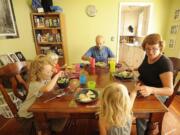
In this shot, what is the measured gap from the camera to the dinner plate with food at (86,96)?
40.9 inches

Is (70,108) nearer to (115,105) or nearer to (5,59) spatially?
(115,105)

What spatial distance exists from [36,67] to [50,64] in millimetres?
131

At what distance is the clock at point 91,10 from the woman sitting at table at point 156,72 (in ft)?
7.26

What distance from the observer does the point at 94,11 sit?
3240mm

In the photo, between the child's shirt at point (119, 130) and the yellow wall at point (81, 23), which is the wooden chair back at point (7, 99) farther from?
the yellow wall at point (81, 23)

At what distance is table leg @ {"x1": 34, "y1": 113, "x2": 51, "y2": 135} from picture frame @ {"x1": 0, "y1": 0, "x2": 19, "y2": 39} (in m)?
2.35

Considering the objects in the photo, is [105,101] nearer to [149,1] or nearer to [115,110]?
[115,110]

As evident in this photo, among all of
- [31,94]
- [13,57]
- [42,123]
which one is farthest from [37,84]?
[13,57]

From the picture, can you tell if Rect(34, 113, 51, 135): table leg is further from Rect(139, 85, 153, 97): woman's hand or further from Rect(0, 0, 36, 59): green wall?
Rect(0, 0, 36, 59): green wall


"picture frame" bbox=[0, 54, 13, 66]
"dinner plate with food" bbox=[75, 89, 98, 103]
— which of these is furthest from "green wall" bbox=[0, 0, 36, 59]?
"dinner plate with food" bbox=[75, 89, 98, 103]

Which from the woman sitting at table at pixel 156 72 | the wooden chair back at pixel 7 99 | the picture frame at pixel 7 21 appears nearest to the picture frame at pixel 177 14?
the woman sitting at table at pixel 156 72

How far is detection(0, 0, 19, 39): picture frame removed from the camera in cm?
262

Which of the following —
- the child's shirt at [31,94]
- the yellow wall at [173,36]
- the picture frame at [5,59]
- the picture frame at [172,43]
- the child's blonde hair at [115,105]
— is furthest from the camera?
the picture frame at [172,43]

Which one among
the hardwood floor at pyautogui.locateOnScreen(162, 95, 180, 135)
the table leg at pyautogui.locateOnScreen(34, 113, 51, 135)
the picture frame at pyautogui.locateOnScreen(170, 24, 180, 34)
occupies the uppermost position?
the picture frame at pyautogui.locateOnScreen(170, 24, 180, 34)
